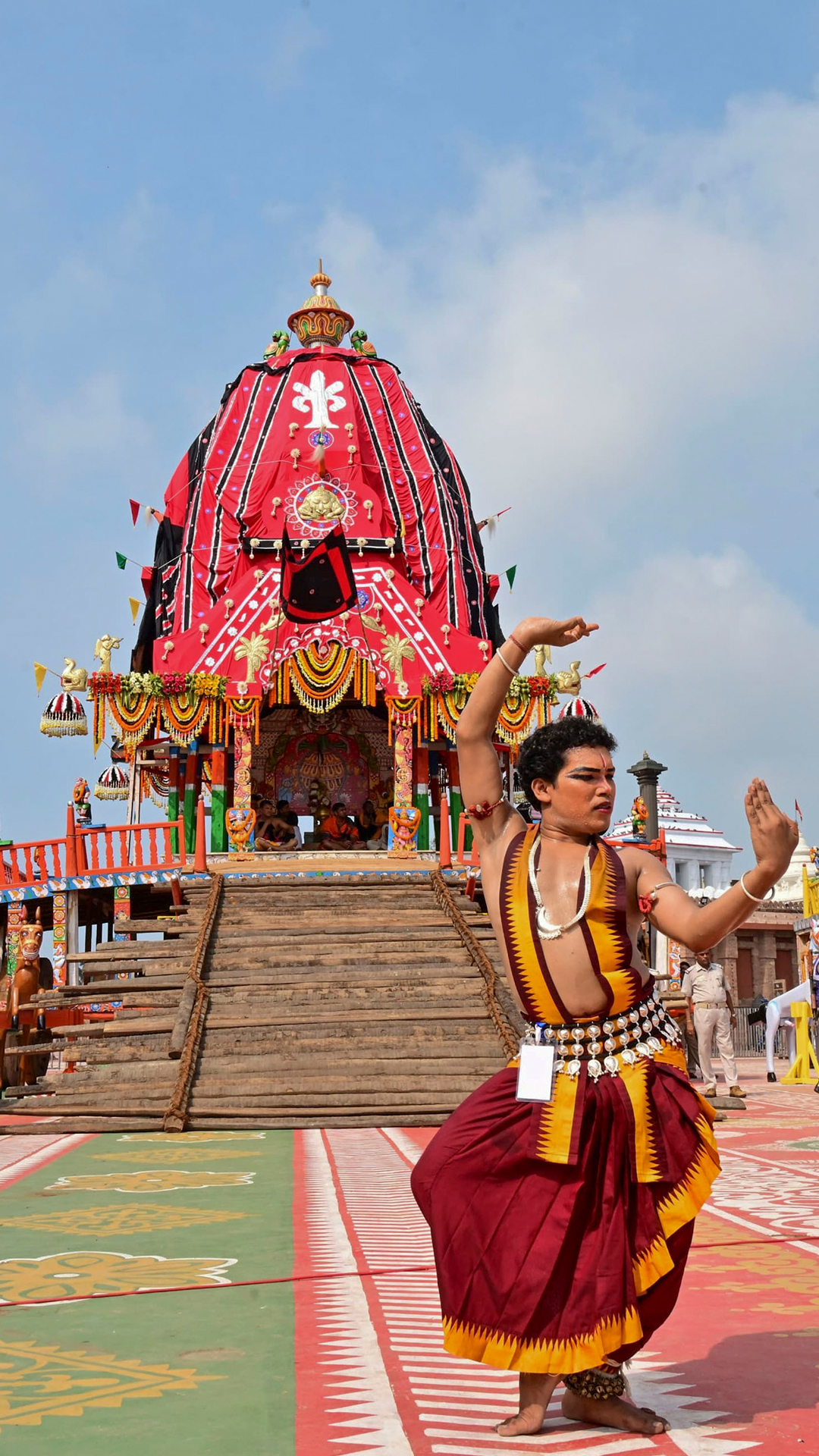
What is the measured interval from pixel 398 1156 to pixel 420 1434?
4.91 meters

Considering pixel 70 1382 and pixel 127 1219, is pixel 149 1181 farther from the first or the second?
pixel 70 1382

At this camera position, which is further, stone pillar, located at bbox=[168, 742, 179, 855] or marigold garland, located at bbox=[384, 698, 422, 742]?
stone pillar, located at bbox=[168, 742, 179, 855]

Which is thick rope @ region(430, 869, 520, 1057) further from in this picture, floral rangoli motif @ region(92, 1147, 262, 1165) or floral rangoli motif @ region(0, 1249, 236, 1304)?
floral rangoli motif @ region(0, 1249, 236, 1304)

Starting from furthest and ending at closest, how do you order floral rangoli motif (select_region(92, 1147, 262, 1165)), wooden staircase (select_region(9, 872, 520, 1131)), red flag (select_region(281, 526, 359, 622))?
red flag (select_region(281, 526, 359, 622)), wooden staircase (select_region(9, 872, 520, 1131)), floral rangoli motif (select_region(92, 1147, 262, 1165))

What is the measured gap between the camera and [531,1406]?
2.67 metres

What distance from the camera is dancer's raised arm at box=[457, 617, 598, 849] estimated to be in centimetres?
319

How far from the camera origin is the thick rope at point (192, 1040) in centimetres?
894

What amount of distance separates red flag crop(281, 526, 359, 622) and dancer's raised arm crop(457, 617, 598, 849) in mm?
14818

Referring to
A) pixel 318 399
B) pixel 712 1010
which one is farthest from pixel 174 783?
pixel 712 1010

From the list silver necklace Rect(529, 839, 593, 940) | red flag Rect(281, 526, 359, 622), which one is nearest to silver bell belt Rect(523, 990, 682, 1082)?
silver necklace Rect(529, 839, 593, 940)

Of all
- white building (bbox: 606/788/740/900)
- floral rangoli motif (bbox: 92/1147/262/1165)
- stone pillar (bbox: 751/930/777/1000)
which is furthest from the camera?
white building (bbox: 606/788/740/900)

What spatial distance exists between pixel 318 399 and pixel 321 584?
4955 mm

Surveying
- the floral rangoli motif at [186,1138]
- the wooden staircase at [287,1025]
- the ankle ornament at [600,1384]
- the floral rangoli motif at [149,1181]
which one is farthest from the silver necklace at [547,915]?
the wooden staircase at [287,1025]

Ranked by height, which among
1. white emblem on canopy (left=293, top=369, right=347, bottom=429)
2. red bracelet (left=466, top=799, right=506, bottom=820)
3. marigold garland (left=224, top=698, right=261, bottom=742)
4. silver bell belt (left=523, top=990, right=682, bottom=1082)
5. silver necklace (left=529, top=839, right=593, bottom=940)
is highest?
white emblem on canopy (left=293, top=369, right=347, bottom=429)
